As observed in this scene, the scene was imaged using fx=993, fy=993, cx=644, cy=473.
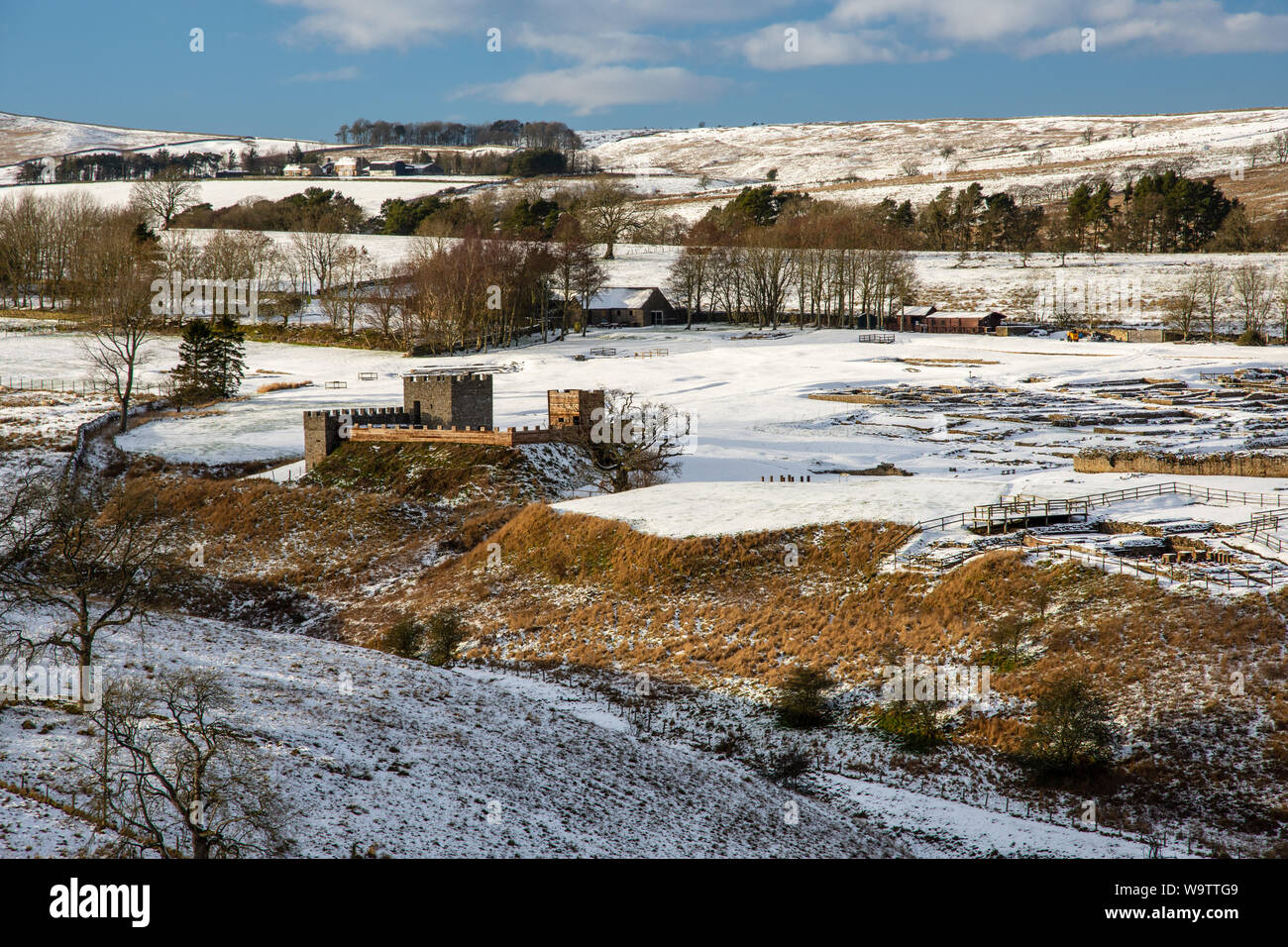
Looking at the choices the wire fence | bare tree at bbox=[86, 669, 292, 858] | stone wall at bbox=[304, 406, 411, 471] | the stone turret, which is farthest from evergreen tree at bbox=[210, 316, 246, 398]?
bare tree at bbox=[86, 669, 292, 858]

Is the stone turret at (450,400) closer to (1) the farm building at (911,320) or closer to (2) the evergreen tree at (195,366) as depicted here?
(2) the evergreen tree at (195,366)

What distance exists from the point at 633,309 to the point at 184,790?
99047 mm

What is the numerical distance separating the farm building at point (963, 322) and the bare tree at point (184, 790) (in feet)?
315

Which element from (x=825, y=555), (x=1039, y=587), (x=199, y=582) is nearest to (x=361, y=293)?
(x=199, y=582)

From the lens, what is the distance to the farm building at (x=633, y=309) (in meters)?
113

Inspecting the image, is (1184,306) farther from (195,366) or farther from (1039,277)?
(195,366)

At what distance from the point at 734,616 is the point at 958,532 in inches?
365

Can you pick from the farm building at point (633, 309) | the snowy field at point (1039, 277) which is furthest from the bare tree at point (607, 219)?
the farm building at point (633, 309)

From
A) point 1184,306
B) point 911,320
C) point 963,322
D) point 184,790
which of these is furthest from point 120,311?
point 1184,306

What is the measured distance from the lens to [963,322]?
4186 inches

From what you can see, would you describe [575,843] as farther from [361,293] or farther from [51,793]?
[361,293]

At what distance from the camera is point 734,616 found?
117 feet

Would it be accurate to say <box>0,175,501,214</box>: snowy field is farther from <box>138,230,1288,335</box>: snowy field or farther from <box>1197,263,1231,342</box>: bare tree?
<box>1197,263,1231,342</box>: bare tree

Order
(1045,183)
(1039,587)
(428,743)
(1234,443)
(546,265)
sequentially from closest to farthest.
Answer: (428,743)
(1039,587)
(1234,443)
(546,265)
(1045,183)
